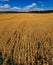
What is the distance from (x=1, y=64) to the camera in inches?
238

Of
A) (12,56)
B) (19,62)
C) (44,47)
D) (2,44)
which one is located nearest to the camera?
(19,62)

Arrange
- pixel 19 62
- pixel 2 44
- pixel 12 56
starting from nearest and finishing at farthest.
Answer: pixel 19 62 < pixel 12 56 < pixel 2 44

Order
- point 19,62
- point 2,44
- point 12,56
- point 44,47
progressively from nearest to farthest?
1. point 19,62
2. point 12,56
3. point 44,47
4. point 2,44

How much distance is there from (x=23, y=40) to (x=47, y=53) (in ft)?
7.53

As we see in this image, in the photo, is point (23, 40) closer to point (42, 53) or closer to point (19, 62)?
point (42, 53)

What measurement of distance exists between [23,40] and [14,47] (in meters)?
1.21

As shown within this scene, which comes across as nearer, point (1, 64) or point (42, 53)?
point (1, 64)

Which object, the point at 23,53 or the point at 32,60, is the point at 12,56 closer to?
the point at 23,53

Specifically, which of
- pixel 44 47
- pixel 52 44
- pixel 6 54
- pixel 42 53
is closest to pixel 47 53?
pixel 42 53

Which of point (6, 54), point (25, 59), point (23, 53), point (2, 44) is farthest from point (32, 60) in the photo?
point (2, 44)

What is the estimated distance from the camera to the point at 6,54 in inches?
271

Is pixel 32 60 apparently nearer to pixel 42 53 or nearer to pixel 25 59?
pixel 25 59

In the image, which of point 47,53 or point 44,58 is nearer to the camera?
point 44,58

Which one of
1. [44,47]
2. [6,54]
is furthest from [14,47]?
[44,47]
